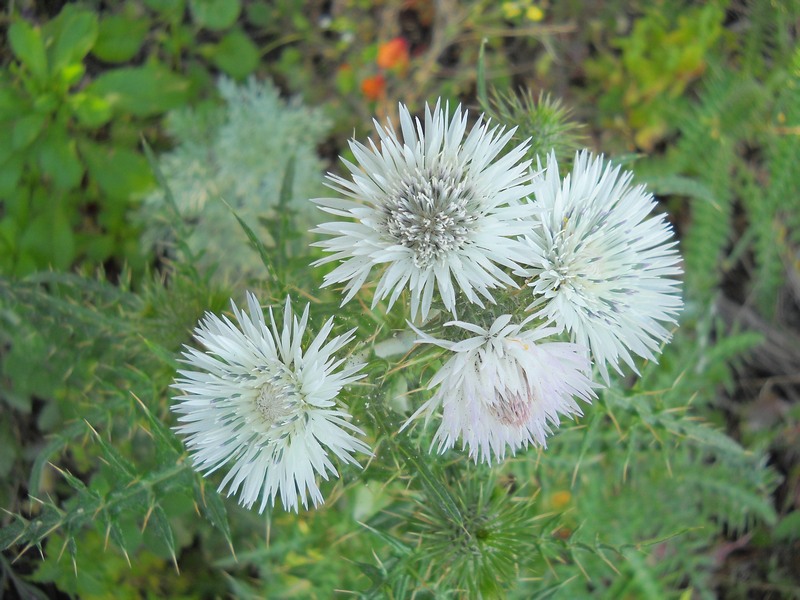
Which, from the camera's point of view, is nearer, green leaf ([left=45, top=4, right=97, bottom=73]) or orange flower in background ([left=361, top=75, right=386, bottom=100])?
green leaf ([left=45, top=4, right=97, bottom=73])

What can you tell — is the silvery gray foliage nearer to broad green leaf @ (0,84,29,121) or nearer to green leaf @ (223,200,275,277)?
broad green leaf @ (0,84,29,121)

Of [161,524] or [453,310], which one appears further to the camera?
[161,524]

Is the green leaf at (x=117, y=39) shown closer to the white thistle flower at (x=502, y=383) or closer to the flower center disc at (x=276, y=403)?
the flower center disc at (x=276, y=403)

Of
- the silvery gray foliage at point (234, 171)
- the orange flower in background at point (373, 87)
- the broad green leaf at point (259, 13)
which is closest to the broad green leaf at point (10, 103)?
the silvery gray foliage at point (234, 171)

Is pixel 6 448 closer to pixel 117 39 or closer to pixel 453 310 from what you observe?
pixel 117 39

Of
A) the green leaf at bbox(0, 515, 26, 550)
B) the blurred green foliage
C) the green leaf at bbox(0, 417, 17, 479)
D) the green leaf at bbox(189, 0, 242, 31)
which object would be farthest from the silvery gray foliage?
the green leaf at bbox(0, 515, 26, 550)

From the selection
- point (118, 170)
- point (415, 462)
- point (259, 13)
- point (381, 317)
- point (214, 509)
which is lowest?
point (214, 509)

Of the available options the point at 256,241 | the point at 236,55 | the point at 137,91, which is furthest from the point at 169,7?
the point at 256,241
